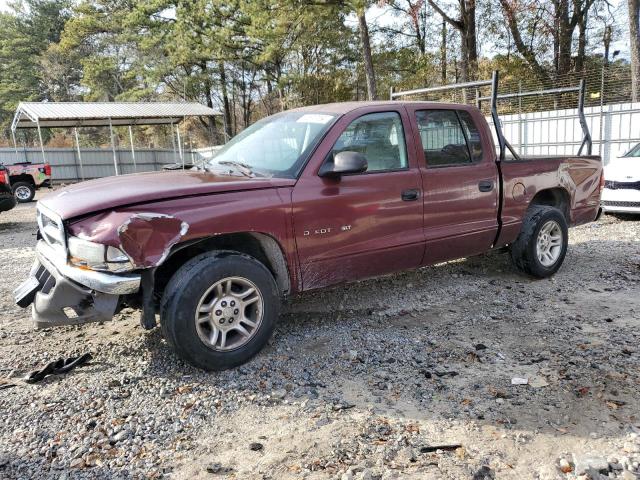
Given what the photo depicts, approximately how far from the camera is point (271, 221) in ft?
11.8

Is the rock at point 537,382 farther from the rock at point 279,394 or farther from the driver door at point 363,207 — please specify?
the rock at point 279,394

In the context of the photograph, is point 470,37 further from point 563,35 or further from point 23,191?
point 23,191

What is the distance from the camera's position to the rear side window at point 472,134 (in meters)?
4.90

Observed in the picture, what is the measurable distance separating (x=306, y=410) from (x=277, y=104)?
34.7 metres

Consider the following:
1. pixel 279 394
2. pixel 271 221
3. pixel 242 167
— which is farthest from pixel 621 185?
pixel 279 394

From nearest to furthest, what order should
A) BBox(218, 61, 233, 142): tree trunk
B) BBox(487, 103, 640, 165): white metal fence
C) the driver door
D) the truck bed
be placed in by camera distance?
the driver door < the truck bed < BBox(487, 103, 640, 165): white metal fence < BBox(218, 61, 233, 142): tree trunk

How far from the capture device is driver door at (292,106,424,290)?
3.81m

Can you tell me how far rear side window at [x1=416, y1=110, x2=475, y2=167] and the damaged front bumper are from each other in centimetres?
267

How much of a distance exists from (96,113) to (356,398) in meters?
22.4

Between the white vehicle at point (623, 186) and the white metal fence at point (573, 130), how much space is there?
3.22 m

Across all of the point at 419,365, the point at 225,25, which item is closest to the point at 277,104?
the point at 225,25

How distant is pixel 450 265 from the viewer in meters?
6.19

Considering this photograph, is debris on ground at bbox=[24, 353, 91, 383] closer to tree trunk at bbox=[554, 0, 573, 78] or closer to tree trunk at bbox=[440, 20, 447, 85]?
tree trunk at bbox=[554, 0, 573, 78]

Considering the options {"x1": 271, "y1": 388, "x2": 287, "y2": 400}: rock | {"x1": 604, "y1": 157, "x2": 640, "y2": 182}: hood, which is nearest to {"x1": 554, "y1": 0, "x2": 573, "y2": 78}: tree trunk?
{"x1": 604, "y1": 157, "x2": 640, "y2": 182}: hood
